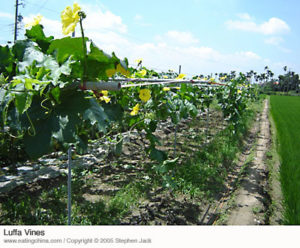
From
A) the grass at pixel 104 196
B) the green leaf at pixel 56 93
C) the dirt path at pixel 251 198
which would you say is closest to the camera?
the green leaf at pixel 56 93

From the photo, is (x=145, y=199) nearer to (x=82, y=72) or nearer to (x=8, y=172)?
(x=8, y=172)

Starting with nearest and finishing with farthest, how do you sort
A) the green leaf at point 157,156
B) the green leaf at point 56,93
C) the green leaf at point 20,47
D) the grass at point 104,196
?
1. the green leaf at point 56,93
2. the green leaf at point 20,47
3. the green leaf at point 157,156
4. the grass at point 104,196

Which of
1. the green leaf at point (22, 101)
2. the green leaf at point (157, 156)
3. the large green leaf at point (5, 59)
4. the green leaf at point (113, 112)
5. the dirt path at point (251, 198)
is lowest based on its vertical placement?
the dirt path at point (251, 198)

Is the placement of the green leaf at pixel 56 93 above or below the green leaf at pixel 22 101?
above

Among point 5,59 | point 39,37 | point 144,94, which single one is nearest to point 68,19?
point 39,37

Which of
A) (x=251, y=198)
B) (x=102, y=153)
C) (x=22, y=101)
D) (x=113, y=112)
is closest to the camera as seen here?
(x=22, y=101)

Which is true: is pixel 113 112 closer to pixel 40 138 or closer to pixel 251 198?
pixel 40 138

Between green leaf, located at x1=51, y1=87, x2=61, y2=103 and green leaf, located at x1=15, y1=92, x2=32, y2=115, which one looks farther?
green leaf, located at x1=51, y1=87, x2=61, y2=103

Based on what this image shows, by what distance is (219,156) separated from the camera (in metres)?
4.98

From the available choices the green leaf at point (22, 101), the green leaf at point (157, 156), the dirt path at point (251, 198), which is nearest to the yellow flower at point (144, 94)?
the green leaf at point (157, 156)

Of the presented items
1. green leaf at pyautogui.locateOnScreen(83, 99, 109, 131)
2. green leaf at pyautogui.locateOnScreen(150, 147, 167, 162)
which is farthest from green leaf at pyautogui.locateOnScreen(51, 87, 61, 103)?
green leaf at pyautogui.locateOnScreen(150, 147, 167, 162)

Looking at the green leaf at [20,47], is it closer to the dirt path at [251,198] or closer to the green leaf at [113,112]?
the green leaf at [113,112]

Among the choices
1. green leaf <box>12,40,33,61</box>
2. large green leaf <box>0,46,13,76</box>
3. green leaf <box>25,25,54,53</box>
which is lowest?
large green leaf <box>0,46,13,76</box>

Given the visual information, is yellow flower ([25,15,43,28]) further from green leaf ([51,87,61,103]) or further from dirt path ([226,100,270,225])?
dirt path ([226,100,270,225])
